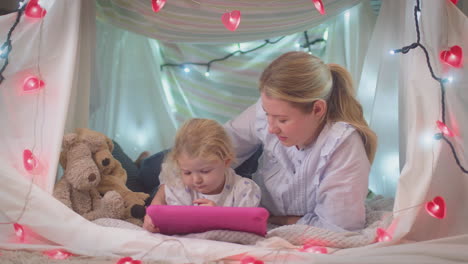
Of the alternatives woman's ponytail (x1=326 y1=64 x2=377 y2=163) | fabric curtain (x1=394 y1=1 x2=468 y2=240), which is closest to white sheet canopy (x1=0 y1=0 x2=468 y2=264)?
fabric curtain (x1=394 y1=1 x2=468 y2=240)

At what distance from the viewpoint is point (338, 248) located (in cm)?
155

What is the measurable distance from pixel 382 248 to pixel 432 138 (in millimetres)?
375

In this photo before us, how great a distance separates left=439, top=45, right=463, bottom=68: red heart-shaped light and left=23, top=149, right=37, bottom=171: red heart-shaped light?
1249 mm

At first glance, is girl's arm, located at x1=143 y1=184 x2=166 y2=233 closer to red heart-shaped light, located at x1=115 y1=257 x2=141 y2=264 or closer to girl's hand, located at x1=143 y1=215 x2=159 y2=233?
girl's hand, located at x1=143 y1=215 x2=159 y2=233

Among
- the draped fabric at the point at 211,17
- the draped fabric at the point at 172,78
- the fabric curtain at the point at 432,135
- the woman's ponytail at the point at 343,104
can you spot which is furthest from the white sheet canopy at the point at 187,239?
the draped fabric at the point at 172,78

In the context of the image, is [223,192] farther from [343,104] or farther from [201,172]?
[343,104]

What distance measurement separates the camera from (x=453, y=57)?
5.41 ft

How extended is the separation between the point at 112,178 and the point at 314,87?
79 centimetres

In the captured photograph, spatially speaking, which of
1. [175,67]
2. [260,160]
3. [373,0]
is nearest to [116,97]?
[175,67]

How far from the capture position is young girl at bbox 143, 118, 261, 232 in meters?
1.72

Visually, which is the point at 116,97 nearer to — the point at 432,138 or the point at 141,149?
the point at 141,149

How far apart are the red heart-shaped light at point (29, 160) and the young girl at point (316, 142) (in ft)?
2.37

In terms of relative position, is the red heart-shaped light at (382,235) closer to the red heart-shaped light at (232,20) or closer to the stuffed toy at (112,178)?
the stuffed toy at (112,178)

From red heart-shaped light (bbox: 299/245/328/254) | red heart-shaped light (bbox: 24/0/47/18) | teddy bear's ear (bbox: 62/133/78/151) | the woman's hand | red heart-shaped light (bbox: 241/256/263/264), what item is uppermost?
red heart-shaped light (bbox: 24/0/47/18)
